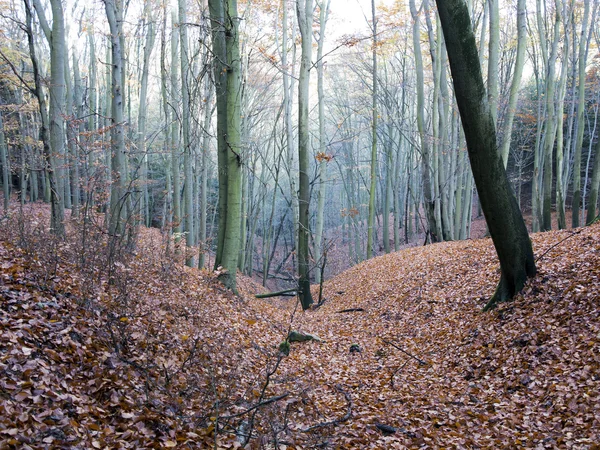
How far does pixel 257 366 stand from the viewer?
5848 millimetres

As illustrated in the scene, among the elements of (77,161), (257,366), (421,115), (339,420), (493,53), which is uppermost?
(493,53)

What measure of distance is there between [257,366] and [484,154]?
14.7 feet

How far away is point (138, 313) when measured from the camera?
5.28m

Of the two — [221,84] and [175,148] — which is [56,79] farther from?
[175,148]

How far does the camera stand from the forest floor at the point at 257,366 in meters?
3.50

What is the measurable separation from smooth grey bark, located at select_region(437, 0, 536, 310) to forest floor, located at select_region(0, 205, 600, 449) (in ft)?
1.34

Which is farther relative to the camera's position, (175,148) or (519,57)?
(175,148)

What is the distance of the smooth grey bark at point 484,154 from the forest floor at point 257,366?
0.41m

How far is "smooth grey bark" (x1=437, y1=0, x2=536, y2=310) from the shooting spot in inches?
232

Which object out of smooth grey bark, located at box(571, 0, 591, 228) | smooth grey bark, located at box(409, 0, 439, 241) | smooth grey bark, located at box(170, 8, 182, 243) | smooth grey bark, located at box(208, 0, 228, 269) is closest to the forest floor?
smooth grey bark, located at box(208, 0, 228, 269)

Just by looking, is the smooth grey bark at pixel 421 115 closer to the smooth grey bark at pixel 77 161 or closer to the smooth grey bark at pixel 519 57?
the smooth grey bark at pixel 519 57

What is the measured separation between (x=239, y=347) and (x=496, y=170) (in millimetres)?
4615

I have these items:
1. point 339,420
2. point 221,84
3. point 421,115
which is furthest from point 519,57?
point 339,420

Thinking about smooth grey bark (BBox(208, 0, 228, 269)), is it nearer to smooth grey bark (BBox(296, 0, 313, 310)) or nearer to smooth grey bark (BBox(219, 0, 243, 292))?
smooth grey bark (BBox(219, 0, 243, 292))
